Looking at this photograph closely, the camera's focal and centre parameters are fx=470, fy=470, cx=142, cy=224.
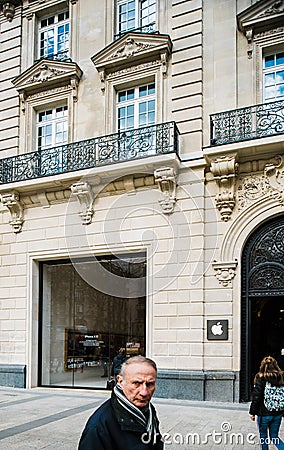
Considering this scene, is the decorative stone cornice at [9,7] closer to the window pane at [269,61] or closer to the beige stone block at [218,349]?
the window pane at [269,61]

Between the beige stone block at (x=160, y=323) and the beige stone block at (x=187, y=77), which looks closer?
the beige stone block at (x=160, y=323)

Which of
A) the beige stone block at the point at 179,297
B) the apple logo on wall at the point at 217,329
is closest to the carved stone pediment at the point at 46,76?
the beige stone block at the point at 179,297

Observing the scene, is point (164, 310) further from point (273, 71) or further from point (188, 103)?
A: point (273, 71)

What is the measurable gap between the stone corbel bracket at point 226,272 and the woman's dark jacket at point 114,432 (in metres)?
10.3

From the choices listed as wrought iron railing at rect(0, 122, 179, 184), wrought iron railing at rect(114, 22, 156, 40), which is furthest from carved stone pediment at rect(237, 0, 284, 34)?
wrought iron railing at rect(0, 122, 179, 184)

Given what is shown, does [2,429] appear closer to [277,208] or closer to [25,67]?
[277,208]

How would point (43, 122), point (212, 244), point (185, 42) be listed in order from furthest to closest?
point (43, 122)
point (185, 42)
point (212, 244)

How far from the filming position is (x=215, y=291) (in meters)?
12.9

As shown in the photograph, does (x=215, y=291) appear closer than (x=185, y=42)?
Yes

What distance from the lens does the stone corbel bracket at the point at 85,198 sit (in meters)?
14.7

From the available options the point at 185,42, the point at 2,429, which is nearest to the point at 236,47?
the point at 185,42

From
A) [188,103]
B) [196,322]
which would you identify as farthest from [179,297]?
[188,103]

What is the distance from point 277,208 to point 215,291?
279 centimetres
